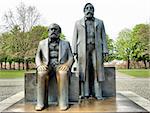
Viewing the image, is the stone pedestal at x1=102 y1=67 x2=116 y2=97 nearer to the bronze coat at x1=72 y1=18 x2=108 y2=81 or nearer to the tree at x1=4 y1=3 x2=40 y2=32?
the bronze coat at x1=72 y1=18 x2=108 y2=81

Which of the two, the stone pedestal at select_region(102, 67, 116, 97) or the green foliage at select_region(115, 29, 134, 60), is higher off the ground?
the green foliage at select_region(115, 29, 134, 60)

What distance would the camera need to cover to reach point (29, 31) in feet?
158

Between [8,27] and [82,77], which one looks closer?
[82,77]

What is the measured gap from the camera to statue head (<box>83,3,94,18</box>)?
9586 mm

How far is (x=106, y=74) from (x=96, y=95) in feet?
2.91

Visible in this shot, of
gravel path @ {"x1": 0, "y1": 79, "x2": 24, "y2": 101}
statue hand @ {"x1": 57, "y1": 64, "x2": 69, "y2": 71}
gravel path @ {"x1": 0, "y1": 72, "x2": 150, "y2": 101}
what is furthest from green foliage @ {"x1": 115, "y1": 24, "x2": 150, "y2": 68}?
statue hand @ {"x1": 57, "y1": 64, "x2": 69, "y2": 71}

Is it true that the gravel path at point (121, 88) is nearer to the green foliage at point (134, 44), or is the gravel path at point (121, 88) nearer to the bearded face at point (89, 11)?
the bearded face at point (89, 11)

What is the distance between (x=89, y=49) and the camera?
32.1 ft

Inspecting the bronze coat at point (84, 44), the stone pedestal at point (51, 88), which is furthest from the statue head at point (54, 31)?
the bronze coat at point (84, 44)

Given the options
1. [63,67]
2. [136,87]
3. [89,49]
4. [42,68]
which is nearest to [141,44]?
[136,87]

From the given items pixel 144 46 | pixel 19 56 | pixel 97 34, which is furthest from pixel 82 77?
pixel 144 46

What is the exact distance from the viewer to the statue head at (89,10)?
959 centimetres

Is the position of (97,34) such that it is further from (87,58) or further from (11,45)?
(11,45)

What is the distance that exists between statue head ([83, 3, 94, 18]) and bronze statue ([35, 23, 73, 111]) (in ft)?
5.33
